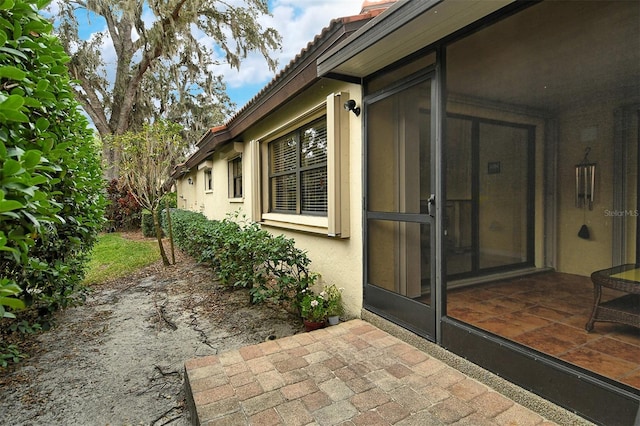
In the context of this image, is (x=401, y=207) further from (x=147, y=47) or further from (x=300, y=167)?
Answer: (x=147, y=47)

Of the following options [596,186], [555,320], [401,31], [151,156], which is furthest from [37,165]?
[151,156]

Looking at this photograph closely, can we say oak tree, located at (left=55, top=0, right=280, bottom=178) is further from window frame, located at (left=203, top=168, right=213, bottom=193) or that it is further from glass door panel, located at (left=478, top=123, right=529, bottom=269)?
glass door panel, located at (left=478, top=123, right=529, bottom=269)

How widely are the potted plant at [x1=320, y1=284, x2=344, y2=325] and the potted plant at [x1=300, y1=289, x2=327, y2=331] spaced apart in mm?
77

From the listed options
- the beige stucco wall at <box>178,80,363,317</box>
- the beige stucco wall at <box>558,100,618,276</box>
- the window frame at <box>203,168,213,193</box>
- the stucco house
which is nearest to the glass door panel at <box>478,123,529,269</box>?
the stucco house

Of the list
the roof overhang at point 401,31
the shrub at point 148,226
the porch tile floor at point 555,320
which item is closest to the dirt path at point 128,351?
the porch tile floor at point 555,320

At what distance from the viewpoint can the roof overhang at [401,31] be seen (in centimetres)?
222

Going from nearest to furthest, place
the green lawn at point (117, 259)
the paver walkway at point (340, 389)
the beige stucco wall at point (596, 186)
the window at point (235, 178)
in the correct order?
the paver walkway at point (340, 389) < the beige stucco wall at point (596, 186) < the green lawn at point (117, 259) < the window at point (235, 178)

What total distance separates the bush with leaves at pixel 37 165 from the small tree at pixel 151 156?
3004mm

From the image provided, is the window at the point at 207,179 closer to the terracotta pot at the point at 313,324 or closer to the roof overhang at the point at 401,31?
the terracotta pot at the point at 313,324

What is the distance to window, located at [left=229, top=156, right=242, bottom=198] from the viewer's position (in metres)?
8.65

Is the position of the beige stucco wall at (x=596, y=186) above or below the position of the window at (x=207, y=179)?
below

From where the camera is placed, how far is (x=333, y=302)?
3945 millimetres

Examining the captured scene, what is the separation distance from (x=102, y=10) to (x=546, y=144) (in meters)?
18.8

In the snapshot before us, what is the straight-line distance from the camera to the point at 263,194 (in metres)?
6.67
